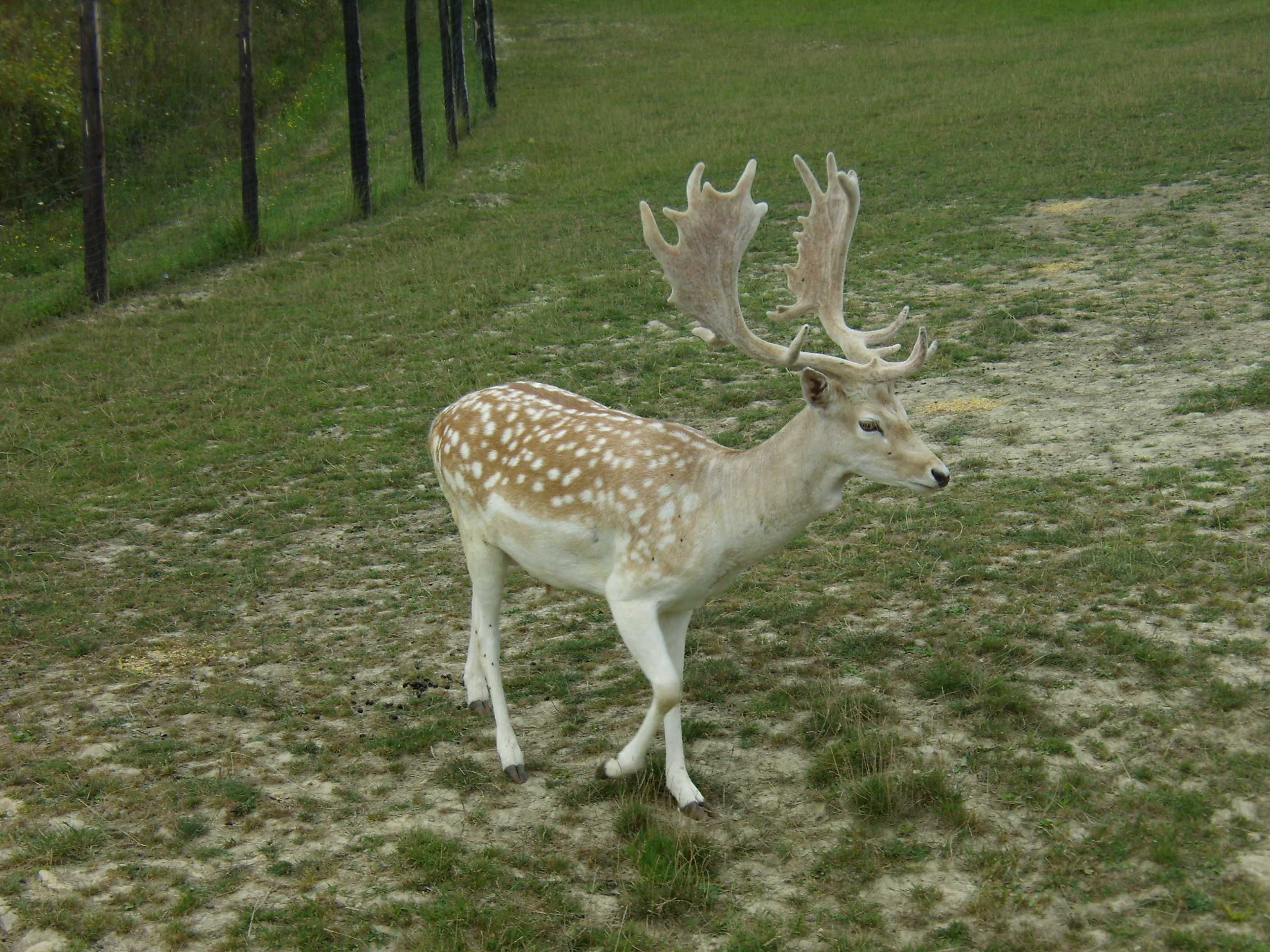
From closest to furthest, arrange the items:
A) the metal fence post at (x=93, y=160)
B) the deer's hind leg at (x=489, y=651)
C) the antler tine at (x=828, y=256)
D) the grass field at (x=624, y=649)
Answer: the grass field at (x=624, y=649)
the deer's hind leg at (x=489, y=651)
the antler tine at (x=828, y=256)
the metal fence post at (x=93, y=160)

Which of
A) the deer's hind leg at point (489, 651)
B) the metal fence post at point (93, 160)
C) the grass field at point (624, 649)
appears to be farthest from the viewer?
the metal fence post at point (93, 160)

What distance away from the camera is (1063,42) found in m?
28.7

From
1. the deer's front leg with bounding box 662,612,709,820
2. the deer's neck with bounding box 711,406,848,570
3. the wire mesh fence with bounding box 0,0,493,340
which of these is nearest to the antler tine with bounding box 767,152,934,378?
the deer's neck with bounding box 711,406,848,570

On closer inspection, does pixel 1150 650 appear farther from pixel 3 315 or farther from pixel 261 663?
pixel 3 315

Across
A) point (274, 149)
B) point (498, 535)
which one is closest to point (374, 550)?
point (498, 535)

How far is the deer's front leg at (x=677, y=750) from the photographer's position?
474 cm

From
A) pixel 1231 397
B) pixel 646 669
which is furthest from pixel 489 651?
pixel 1231 397

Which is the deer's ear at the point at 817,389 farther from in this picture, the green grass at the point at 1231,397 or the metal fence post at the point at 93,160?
the metal fence post at the point at 93,160

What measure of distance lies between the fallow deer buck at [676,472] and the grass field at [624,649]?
0.59 metres

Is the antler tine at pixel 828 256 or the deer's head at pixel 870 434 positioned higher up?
the antler tine at pixel 828 256

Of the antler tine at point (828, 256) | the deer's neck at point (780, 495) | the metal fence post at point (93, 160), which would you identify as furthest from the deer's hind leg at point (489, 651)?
the metal fence post at point (93, 160)

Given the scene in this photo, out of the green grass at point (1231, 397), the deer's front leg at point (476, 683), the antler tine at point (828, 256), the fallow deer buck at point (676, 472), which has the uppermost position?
the antler tine at point (828, 256)

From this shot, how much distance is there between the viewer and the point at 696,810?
472 cm

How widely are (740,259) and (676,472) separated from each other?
986 mm
